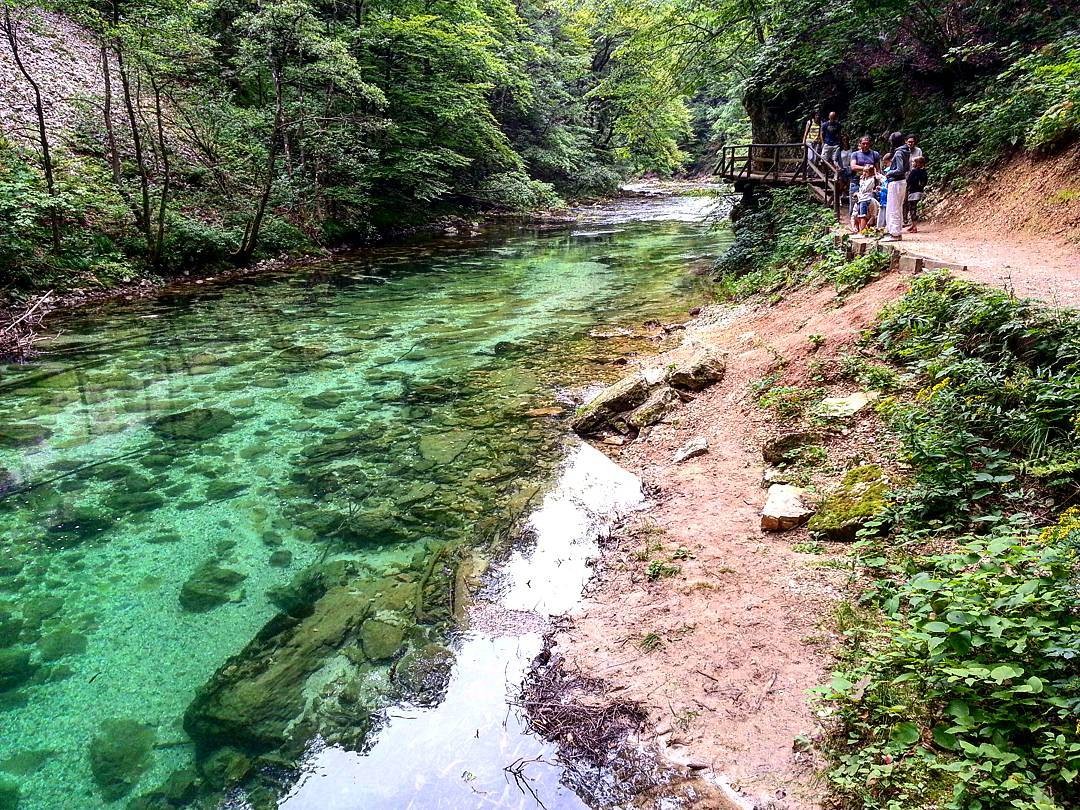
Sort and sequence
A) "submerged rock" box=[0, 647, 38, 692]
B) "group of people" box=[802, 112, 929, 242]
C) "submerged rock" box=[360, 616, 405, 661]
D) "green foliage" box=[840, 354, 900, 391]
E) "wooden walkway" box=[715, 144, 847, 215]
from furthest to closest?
"wooden walkway" box=[715, 144, 847, 215] → "group of people" box=[802, 112, 929, 242] → "green foliage" box=[840, 354, 900, 391] → "submerged rock" box=[360, 616, 405, 661] → "submerged rock" box=[0, 647, 38, 692]

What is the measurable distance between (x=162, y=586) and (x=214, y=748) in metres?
1.97

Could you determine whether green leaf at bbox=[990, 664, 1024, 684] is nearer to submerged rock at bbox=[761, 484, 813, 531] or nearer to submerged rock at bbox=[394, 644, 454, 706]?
submerged rock at bbox=[761, 484, 813, 531]

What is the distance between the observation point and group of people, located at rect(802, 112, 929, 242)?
948 centimetres

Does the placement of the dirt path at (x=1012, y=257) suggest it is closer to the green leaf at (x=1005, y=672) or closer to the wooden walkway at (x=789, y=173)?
the wooden walkway at (x=789, y=173)

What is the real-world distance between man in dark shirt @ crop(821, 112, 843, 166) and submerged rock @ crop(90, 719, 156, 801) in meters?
15.0

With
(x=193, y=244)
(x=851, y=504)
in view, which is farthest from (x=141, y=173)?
(x=851, y=504)

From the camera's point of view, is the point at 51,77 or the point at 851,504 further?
the point at 51,77

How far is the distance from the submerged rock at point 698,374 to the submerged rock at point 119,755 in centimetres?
658

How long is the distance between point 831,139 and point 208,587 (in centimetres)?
1508

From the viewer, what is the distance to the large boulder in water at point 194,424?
786 centimetres

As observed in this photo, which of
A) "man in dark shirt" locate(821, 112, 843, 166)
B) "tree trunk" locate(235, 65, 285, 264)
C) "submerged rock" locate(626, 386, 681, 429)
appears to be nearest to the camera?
"submerged rock" locate(626, 386, 681, 429)

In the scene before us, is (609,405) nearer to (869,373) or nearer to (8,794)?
(869,373)

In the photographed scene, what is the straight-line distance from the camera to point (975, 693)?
2699mm

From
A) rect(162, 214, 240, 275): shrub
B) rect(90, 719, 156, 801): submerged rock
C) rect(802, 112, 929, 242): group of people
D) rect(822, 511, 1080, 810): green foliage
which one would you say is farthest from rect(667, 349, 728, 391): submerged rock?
rect(162, 214, 240, 275): shrub
